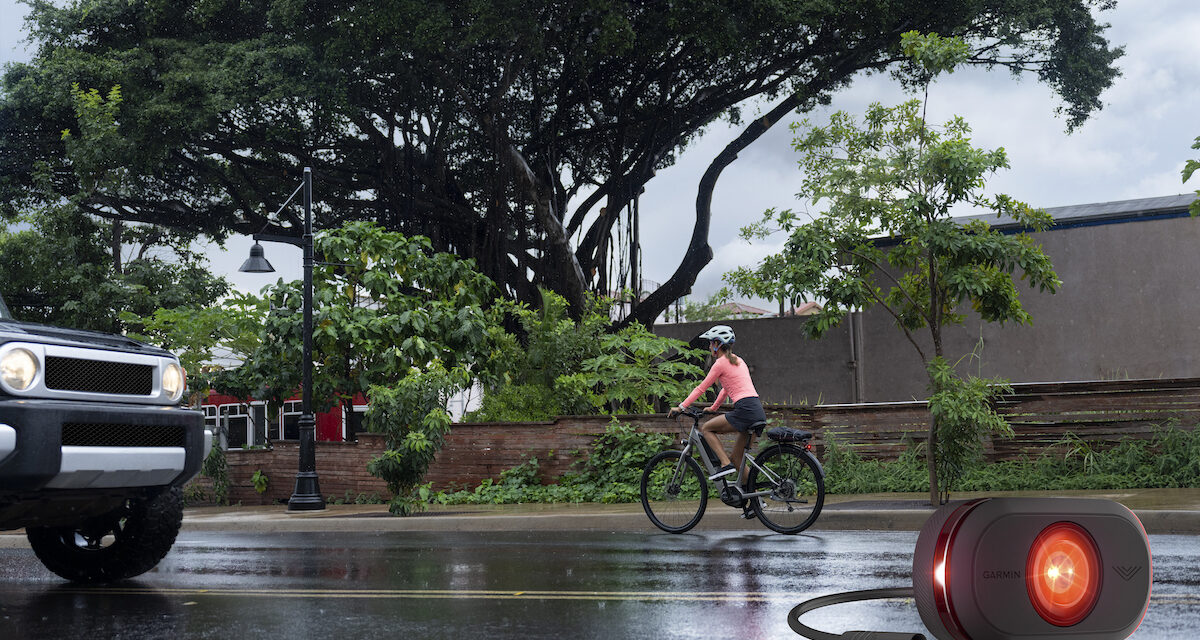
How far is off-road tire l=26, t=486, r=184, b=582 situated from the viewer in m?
6.88

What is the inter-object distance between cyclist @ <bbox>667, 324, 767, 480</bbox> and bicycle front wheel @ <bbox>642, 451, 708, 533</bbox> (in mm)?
295

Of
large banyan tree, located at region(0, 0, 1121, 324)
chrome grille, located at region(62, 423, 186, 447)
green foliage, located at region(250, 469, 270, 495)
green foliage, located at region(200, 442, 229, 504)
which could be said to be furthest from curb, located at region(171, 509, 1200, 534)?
large banyan tree, located at region(0, 0, 1121, 324)

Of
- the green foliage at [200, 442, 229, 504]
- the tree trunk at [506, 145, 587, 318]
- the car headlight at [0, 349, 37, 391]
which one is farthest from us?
the tree trunk at [506, 145, 587, 318]

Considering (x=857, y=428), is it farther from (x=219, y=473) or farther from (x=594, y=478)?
(x=219, y=473)

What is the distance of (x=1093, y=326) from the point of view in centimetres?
2409

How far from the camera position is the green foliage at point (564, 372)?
1744cm

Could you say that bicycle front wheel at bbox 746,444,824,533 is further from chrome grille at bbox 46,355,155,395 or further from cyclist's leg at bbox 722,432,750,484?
chrome grille at bbox 46,355,155,395

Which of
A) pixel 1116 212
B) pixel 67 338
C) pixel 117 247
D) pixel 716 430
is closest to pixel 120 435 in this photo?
pixel 67 338

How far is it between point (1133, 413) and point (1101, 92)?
15.7 metres

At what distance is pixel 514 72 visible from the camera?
23594 millimetres

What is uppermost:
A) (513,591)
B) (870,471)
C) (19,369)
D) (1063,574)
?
(19,369)

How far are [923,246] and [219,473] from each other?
12.7m

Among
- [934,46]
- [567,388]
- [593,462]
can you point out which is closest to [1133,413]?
[934,46]

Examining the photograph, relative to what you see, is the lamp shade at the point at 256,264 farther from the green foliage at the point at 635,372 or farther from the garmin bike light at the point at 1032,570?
the garmin bike light at the point at 1032,570
